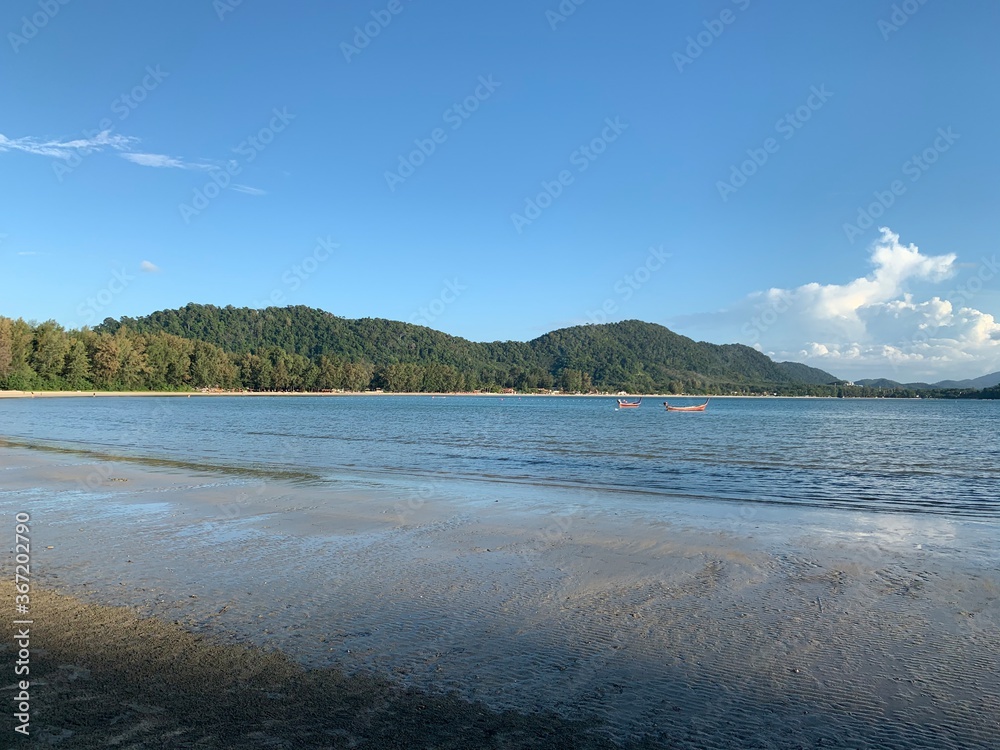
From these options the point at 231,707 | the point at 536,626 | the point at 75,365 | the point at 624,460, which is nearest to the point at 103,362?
the point at 75,365

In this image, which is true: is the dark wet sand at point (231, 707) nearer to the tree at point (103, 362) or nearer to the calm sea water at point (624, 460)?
the calm sea water at point (624, 460)

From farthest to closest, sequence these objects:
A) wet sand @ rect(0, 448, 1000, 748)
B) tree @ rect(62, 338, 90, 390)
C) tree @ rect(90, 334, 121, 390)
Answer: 1. tree @ rect(90, 334, 121, 390)
2. tree @ rect(62, 338, 90, 390)
3. wet sand @ rect(0, 448, 1000, 748)

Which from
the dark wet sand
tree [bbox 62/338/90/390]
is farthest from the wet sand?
tree [bbox 62/338/90/390]

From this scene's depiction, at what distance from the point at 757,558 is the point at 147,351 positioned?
168 meters

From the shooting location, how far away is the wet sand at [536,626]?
205 inches

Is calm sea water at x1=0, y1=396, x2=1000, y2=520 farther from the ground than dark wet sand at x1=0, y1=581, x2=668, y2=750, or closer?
closer

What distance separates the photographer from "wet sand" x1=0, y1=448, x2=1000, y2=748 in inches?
205

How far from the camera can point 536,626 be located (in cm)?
755

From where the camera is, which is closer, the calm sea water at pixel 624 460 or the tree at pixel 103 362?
the calm sea water at pixel 624 460
